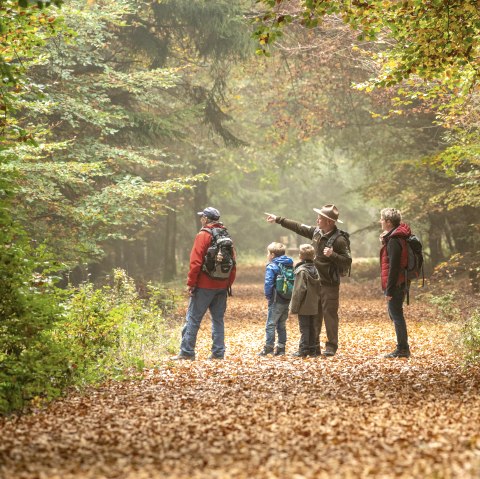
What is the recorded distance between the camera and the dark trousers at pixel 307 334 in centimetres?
1089

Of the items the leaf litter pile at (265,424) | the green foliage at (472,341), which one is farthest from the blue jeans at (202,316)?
the green foliage at (472,341)

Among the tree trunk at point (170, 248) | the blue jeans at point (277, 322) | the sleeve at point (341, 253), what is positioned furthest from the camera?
the tree trunk at point (170, 248)

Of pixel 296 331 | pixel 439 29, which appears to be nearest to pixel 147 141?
pixel 296 331

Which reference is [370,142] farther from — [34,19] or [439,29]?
[34,19]

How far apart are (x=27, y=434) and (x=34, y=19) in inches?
198

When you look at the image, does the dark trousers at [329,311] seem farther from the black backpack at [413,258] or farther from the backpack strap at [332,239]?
the black backpack at [413,258]

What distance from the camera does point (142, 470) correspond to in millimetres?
A: 5023

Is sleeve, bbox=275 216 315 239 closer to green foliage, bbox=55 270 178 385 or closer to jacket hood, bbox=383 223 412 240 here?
jacket hood, bbox=383 223 412 240

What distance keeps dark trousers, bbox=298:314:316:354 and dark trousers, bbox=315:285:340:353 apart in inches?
2.4

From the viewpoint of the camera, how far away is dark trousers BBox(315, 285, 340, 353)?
10.7 meters

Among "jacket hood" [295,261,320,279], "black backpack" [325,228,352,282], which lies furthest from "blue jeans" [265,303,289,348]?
"black backpack" [325,228,352,282]

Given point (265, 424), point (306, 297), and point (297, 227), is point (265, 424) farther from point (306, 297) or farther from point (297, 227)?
point (297, 227)

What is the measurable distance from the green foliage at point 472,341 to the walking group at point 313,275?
866 millimetres

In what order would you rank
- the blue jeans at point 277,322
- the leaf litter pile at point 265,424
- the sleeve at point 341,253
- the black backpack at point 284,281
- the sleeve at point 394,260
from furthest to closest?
the blue jeans at point 277,322 → the black backpack at point 284,281 → the sleeve at point 341,253 → the sleeve at point 394,260 → the leaf litter pile at point 265,424
